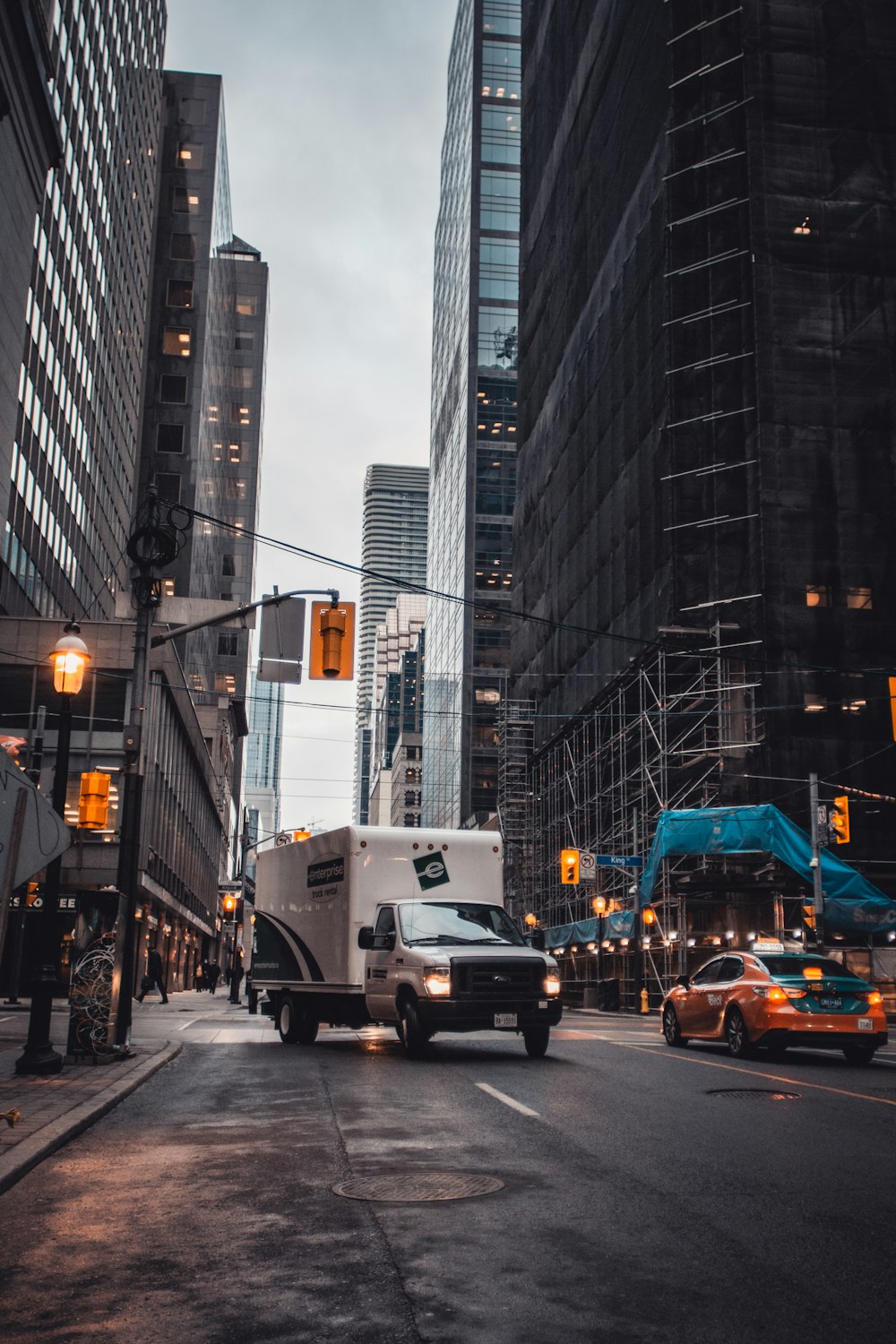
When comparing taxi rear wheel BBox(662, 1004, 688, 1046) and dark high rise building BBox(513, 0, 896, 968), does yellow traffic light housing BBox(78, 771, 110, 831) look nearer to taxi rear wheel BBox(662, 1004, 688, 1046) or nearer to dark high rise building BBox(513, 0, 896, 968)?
taxi rear wheel BBox(662, 1004, 688, 1046)

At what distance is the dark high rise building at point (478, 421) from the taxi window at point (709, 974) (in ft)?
279

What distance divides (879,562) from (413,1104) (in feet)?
101

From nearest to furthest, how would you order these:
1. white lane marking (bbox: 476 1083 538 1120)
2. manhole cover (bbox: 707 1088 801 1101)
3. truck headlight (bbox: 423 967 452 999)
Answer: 1. white lane marking (bbox: 476 1083 538 1120)
2. manhole cover (bbox: 707 1088 801 1101)
3. truck headlight (bbox: 423 967 452 999)

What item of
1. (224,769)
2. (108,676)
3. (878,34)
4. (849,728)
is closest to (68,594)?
(108,676)

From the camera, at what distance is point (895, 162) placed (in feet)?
135

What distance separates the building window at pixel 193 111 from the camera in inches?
3903

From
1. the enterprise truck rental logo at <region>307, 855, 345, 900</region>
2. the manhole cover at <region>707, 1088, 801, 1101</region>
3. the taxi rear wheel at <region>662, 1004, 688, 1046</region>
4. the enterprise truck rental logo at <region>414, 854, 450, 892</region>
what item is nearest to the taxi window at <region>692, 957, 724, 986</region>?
the taxi rear wheel at <region>662, 1004, 688, 1046</region>

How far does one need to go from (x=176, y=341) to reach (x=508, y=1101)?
3443 inches

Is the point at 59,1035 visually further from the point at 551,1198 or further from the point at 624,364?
the point at 624,364

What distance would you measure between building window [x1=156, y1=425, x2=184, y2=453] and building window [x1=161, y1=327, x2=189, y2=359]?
6036mm

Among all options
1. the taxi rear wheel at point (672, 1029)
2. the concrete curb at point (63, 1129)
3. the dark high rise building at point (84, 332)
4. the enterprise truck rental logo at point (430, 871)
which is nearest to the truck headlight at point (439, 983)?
the enterprise truck rental logo at point (430, 871)

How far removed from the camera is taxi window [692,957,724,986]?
1844 centimetres

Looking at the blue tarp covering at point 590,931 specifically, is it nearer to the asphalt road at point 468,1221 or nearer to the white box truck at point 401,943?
the white box truck at point 401,943

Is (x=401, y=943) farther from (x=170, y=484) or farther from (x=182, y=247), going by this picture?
(x=182, y=247)
